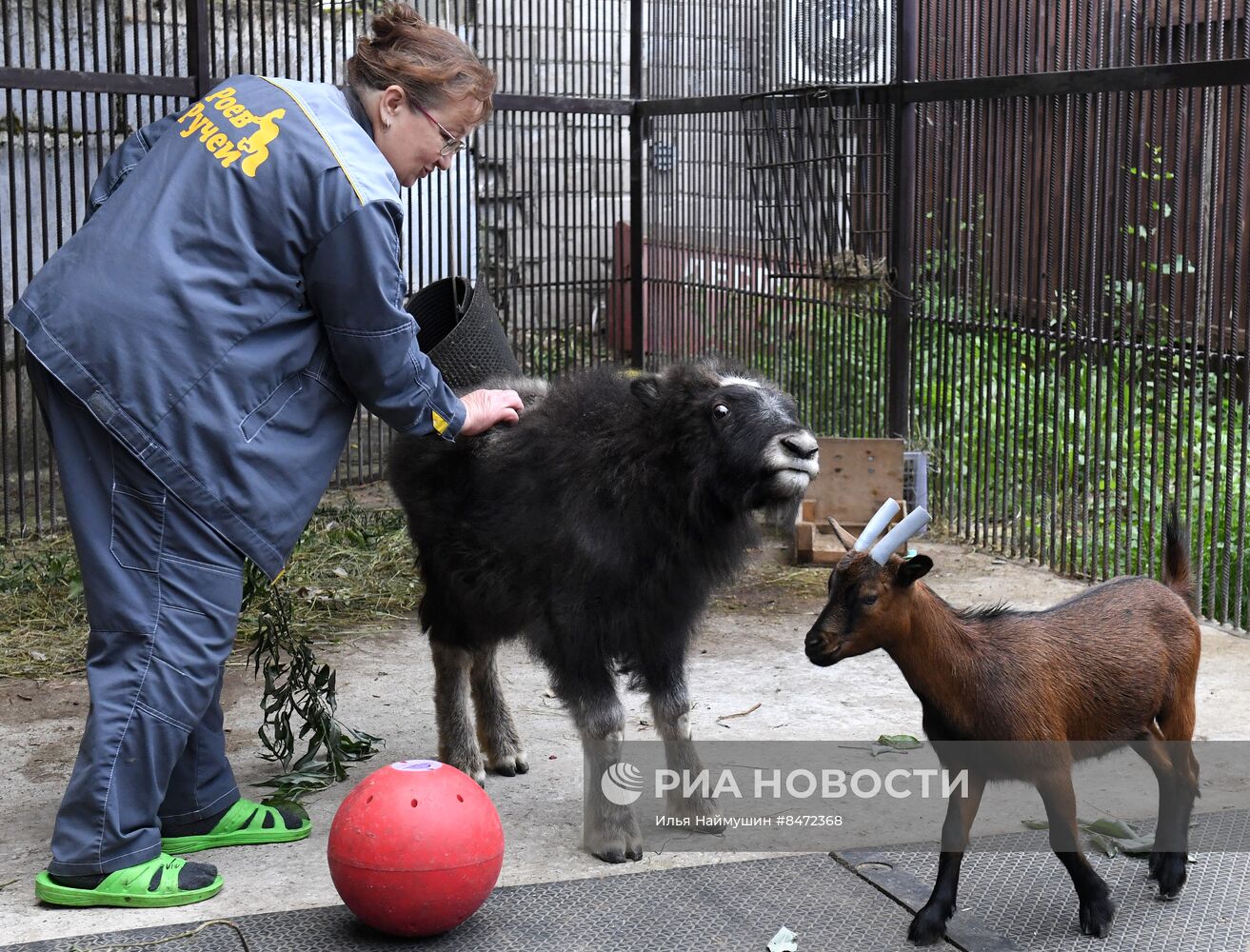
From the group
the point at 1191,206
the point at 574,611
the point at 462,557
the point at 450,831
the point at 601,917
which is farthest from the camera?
the point at 1191,206

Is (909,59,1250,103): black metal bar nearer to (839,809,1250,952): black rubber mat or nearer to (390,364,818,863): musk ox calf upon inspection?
(390,364,818,863): musk ox calf

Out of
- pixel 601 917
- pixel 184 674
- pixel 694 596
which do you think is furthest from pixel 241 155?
pixel 601 917

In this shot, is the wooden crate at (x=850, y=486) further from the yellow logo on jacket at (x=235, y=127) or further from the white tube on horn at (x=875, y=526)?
the yellow logo on jacket at (x=235, y=127)

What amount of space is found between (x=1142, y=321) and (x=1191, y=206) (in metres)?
0.56

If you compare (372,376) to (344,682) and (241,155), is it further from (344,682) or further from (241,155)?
(344,682)

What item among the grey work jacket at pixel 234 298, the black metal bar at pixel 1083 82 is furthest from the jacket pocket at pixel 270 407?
the black metal bar at pixel 1083 82

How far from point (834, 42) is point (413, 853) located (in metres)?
6.05

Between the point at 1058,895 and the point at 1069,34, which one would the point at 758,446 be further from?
the point at 1069,34

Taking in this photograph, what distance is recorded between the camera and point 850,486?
301 inches

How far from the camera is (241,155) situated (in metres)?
3.68

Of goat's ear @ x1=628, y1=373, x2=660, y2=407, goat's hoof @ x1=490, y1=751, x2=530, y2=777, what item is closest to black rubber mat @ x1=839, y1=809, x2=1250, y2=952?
goat's hoof @ x1=490, y1=751, x2=530, y2=777

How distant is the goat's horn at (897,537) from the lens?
11.2 ft

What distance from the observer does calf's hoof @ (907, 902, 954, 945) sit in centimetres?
350

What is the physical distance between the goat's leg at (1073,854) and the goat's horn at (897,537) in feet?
2.15
